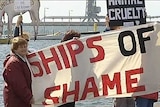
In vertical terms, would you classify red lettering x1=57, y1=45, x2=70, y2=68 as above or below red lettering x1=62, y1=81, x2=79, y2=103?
above

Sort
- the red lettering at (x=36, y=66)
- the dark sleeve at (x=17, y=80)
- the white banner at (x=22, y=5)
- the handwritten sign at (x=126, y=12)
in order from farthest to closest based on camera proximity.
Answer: the white banner at (x=22, y=5), the handwritten sign at (x=126, y=12), the red lettering at (x=36, y=66), the dark sleeve at (x=17, y=80)

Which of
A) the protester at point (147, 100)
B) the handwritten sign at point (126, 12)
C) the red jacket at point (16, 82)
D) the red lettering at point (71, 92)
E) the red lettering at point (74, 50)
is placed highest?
the handwritten sign at point (126, 12)

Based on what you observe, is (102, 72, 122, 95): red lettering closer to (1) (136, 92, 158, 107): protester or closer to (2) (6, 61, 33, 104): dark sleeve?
(1) (136, 92, 158, 107): protester

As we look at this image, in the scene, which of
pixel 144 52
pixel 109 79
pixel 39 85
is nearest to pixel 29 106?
pixel 39 85

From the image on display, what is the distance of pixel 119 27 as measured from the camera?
6574 mm

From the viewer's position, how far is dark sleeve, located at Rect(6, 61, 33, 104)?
5723mm

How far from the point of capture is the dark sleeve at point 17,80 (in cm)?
572

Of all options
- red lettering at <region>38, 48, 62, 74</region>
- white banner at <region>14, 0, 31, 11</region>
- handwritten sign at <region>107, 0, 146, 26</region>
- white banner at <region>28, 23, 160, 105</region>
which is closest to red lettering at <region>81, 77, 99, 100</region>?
white banner at <region>28, 23, 160, 105</region>

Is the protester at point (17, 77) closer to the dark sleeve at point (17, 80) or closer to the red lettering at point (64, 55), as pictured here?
the dark sleeve at point (17, 80)

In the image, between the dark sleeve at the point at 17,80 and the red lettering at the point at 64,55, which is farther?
the red lettering at the point at 64,55

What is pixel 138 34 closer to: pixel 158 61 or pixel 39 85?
pixel 158 61

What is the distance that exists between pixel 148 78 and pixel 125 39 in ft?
1.73

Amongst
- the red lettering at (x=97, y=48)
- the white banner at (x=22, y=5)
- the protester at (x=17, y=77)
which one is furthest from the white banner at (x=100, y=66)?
the white banner at (x=22, y=5)

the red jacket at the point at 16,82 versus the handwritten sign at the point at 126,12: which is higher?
the handwritten sign at the point at 126,12
